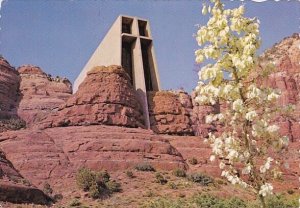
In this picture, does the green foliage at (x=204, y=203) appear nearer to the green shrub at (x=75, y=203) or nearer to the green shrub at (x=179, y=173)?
the green shrub at (x=75, y=203)

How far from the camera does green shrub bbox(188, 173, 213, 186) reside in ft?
164

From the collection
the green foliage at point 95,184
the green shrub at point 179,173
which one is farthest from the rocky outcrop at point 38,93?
the green foliage at point 95,184

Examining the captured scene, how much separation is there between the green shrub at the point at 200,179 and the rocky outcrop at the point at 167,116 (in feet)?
60.1

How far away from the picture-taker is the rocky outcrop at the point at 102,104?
201 ft

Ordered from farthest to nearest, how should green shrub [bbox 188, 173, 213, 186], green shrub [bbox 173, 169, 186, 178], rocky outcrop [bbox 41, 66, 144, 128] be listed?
rocky outcrop [bbox 41, 66, 144, 128] → green shrub [bbox 173, 169, 186, 178] → green shrub [bbox 188, 173, 213, 186]

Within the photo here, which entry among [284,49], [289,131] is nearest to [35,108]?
[289,131]

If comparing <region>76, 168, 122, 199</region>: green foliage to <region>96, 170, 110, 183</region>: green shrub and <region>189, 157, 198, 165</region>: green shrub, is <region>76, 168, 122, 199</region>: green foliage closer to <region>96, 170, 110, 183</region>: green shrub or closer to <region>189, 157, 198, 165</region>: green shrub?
<region>96, 170, 110, 183</region>: green shrub

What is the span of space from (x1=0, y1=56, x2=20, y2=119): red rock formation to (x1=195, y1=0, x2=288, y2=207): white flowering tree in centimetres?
10279

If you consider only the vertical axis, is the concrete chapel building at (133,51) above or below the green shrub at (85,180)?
above

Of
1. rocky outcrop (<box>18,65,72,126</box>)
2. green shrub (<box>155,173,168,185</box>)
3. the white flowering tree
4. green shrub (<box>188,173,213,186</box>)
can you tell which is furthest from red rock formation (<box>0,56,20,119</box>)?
the white flowering tree

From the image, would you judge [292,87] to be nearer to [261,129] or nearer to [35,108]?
[35,108]

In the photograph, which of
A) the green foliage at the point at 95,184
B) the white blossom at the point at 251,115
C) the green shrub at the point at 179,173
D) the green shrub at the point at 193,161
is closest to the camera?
the white blossom at the point at 251,115

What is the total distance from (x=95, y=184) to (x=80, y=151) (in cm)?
947

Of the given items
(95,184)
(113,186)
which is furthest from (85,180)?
(113,186)
